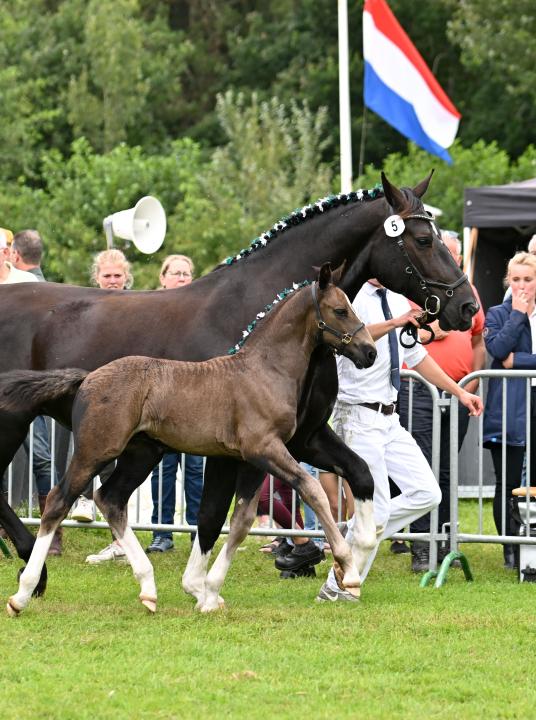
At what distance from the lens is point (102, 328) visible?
25.3 feet

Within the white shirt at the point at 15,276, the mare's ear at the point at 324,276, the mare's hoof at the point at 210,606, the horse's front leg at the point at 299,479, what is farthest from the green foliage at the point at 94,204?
the horse's front leg at the point at 299,479

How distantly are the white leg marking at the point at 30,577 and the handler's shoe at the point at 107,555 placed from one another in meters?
2.34

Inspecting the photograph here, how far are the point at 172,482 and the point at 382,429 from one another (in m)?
2.45

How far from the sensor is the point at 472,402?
26.9ft

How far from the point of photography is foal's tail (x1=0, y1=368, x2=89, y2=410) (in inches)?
280

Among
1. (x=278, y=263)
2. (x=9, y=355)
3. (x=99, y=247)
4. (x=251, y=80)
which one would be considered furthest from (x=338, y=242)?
(x=251, y=80)

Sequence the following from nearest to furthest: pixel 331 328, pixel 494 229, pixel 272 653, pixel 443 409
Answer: pixel 272 653
pixel 331 328
pixel 443 409
pixel 494 229

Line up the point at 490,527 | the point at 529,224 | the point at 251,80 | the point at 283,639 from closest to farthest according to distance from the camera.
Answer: the point at 283,639 → the point at 490,527 → the point at 529,224 → the point at 251,80

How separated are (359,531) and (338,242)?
1.62 meters

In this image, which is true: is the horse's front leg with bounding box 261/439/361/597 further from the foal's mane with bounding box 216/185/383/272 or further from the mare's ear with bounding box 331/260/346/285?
the foal's mane with bounding box 216/185/383/272

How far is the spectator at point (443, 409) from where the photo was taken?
30.1 feet

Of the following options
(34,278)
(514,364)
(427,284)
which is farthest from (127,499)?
(34,278)

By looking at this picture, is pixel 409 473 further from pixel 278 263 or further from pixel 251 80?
pixel 251 80

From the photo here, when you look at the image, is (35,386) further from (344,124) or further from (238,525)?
(344,124)
